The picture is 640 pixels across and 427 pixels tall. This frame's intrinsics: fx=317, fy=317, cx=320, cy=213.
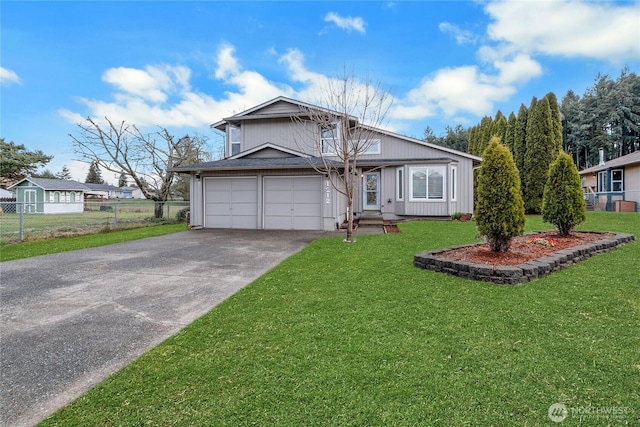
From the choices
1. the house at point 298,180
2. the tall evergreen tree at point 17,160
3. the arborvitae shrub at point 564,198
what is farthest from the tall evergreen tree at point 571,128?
the tall evergreen tree at point 17,160

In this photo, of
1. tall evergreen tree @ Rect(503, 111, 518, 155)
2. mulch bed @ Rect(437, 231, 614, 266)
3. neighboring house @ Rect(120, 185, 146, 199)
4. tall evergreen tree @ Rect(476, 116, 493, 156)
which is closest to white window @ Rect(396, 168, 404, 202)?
mulch bed @ Rect(437, 231, 614, 266)

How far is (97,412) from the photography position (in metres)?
2.18

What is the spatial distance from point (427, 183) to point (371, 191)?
2.82 m

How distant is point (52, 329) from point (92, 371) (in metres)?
1.37

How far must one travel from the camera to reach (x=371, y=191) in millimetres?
16344

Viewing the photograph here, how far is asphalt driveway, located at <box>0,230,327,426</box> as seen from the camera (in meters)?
2.58

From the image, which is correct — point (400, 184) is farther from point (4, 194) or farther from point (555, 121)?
point (4, 194)

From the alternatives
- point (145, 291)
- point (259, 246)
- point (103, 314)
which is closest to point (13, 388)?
point (103, 314)

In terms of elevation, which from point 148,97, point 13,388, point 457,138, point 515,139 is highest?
point 457,138

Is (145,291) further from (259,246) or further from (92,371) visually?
(259,246)

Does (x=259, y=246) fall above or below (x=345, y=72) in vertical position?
below

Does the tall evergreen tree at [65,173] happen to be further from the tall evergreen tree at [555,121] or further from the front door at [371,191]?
the tall evergreen tree at [555,121]

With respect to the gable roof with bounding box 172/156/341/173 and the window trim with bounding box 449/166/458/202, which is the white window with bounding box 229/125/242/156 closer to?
the gable roof with bounding box 172/156/341/173

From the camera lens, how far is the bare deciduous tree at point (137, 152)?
19.3 metres
